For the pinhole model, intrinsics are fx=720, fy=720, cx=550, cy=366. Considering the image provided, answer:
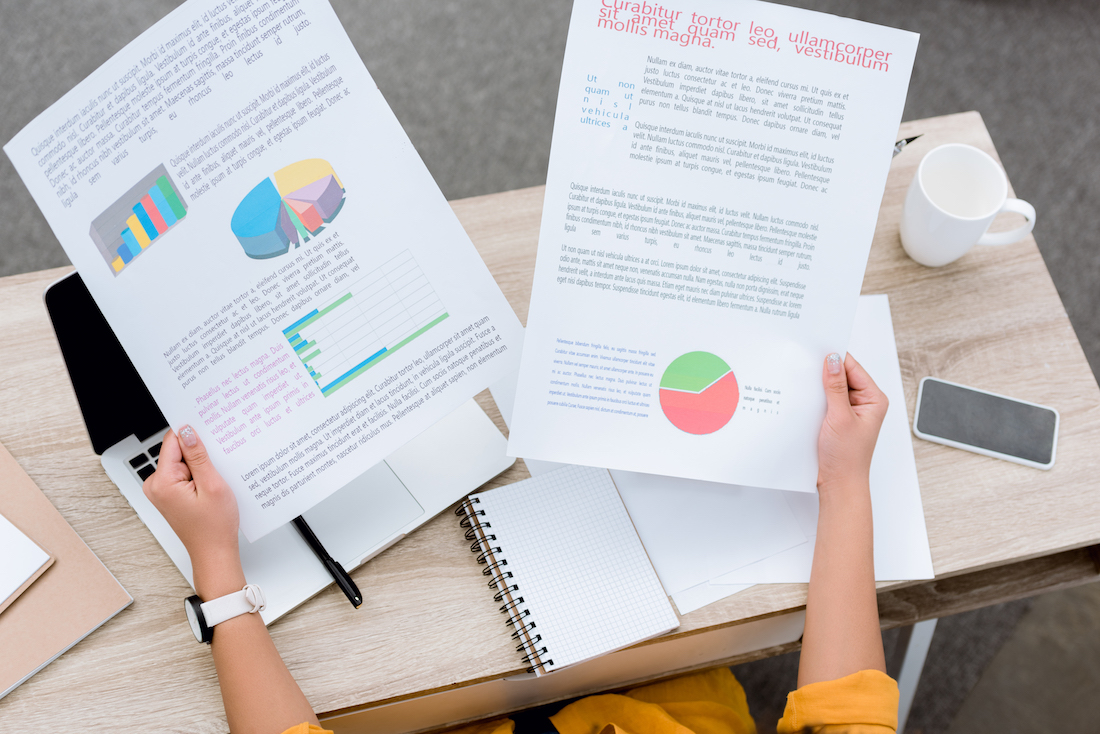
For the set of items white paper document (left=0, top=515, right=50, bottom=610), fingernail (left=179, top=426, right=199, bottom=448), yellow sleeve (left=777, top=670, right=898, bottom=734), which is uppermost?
fingernail (left=179, top=426, right=199, bottom=448)

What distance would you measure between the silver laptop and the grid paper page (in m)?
0.05

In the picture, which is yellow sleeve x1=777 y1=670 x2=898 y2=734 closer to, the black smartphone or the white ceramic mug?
the black smartphone

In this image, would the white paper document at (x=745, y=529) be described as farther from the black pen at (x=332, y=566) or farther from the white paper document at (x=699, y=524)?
the black pen at (x=332, y=566)

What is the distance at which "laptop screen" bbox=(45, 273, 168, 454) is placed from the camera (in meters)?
0.64

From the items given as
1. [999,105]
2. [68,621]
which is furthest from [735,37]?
[999,105]

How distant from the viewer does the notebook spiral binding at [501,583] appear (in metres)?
0.72

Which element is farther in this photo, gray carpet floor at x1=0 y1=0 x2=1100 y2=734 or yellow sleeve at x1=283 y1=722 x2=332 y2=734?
gray carpet floor at x1=0 y1=0 x2=1100 y2=734

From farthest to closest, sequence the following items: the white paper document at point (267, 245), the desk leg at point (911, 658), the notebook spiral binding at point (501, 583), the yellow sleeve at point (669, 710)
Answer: the desk leg at point (911, 658) < the yellow sleeve at point (669, 710) < the notebook spiral binding at point (501, 583) < the white paper document at point (267, 245)

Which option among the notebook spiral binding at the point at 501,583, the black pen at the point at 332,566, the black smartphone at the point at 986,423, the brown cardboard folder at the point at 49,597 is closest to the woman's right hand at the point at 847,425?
the black smartphone at the point at 986,423

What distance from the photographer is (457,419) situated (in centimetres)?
79

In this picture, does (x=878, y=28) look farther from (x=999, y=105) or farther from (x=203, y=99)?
(x=999, y=105)

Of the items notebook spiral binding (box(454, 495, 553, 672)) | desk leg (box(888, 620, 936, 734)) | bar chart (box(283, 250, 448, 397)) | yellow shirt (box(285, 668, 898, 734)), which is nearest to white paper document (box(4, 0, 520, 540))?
bar chart (box(283, 250, 448, 397))

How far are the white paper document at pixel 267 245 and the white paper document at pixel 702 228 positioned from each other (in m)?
0.10

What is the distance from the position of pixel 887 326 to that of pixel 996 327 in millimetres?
136
